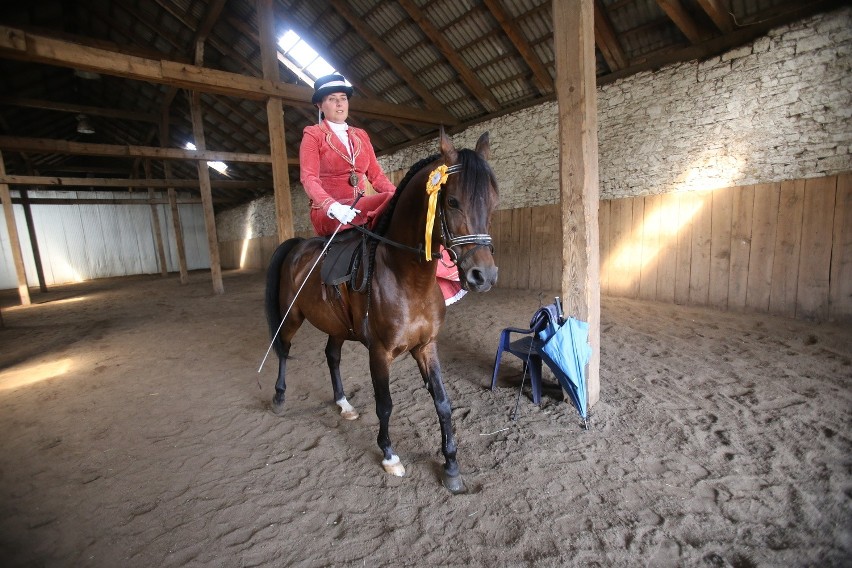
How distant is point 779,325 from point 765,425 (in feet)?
9.87

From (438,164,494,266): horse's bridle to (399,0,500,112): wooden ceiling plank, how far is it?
7314mm

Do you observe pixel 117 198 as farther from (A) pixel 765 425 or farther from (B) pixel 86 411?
(A) pixel 765 425

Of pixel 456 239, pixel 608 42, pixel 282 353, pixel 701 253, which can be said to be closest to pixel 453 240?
pixel 456 239

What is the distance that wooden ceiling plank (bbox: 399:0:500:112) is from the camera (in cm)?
718

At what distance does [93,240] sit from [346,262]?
2502 centimetres

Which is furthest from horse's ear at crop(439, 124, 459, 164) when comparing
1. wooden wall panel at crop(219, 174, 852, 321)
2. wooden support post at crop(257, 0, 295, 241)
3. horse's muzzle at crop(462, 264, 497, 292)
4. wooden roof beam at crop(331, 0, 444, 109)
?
wooden roof beam at crop(331, 0, 444, 109)

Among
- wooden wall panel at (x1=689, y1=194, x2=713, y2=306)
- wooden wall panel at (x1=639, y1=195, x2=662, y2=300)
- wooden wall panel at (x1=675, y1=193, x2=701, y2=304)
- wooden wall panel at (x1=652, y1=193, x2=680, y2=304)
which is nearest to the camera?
wooden wall panel at (x1=689, y1=194, x2=713, y2=306)

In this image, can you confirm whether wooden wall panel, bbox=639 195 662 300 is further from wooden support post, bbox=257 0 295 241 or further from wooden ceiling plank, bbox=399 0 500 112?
wooden support post, bbox=257 0 295 241

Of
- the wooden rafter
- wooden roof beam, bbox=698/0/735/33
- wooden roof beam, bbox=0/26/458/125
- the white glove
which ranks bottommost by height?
the white glove

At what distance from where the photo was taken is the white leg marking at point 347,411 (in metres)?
3.31

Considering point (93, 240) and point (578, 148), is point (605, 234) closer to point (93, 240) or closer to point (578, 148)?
point (578, 148)

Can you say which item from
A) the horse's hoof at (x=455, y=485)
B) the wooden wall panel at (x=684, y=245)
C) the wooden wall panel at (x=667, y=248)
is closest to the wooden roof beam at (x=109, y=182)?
the horse's hoof at (x=455, y=485)

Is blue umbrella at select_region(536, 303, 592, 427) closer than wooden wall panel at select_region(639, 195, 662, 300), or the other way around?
blue umbrella at select_region(536, 303, 592, 427)

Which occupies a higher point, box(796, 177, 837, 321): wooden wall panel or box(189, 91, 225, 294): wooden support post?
box(189, 91, 225, 294): wooden support post
